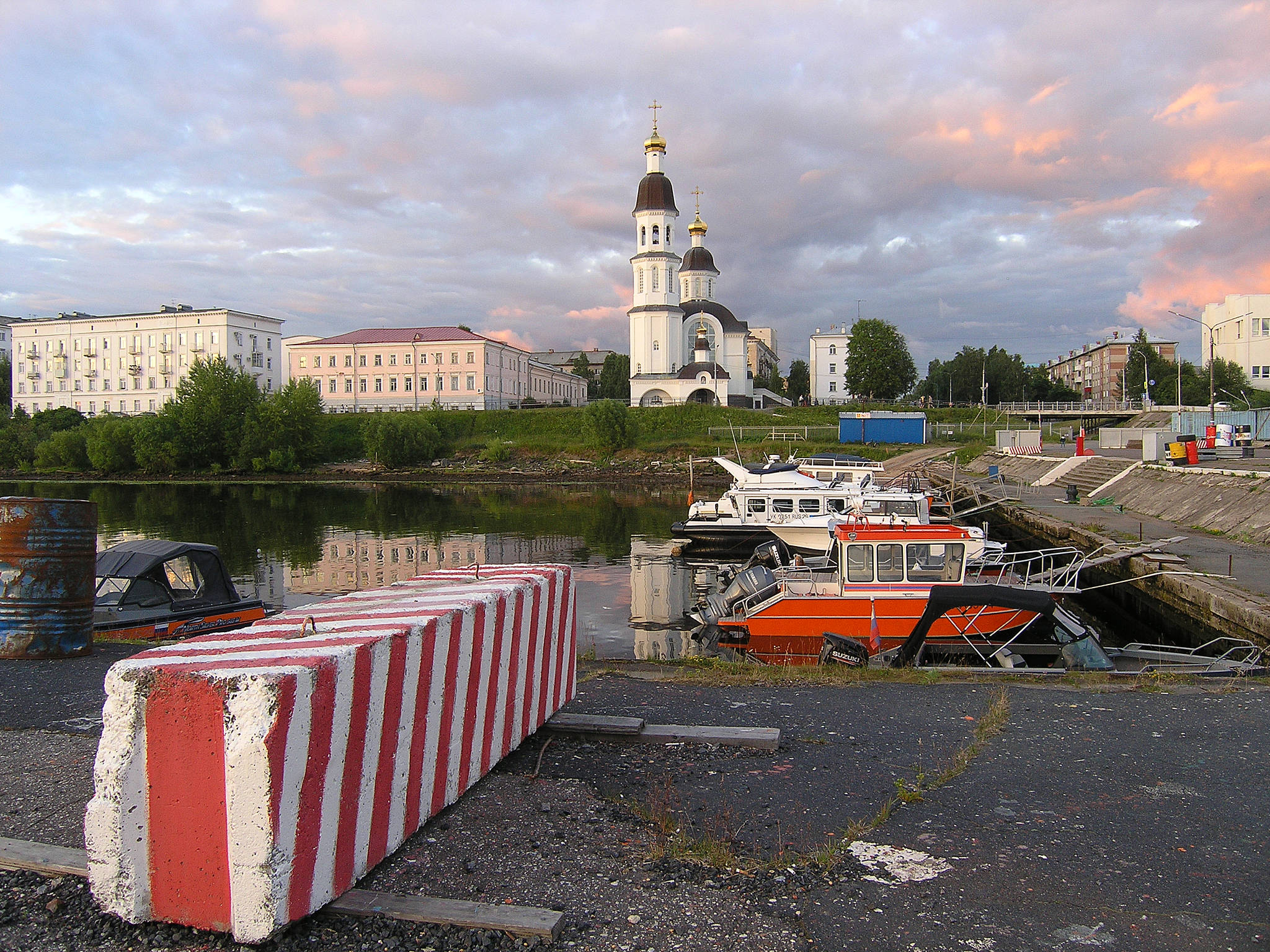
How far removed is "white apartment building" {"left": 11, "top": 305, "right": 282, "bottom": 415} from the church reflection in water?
9176cm

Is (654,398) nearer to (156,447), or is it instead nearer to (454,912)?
(156,447)

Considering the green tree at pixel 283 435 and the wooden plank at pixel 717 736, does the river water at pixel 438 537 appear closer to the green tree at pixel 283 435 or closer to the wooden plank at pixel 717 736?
the wooden plank at pixel 717 736

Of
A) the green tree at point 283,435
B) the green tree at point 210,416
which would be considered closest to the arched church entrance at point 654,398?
the green tree at point 283,435

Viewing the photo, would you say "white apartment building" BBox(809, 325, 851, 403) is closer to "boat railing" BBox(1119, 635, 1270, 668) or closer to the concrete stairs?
the concrete stairs

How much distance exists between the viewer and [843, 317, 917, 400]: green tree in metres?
102

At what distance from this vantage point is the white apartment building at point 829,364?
12450 cm

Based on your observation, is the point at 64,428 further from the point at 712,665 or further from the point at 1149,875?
the point at 1149,875

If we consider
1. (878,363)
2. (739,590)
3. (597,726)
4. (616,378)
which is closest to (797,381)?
(616,378)

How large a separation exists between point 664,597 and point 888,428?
5904 centimetres

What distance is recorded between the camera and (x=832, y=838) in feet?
16.9

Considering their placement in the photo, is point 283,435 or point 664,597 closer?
point 664,597

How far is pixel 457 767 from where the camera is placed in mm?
5184

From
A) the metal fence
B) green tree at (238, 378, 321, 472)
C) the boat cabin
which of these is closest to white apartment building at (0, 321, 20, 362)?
green tree at (238, 378, 321, 472)

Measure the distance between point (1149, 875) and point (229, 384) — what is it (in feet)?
300
